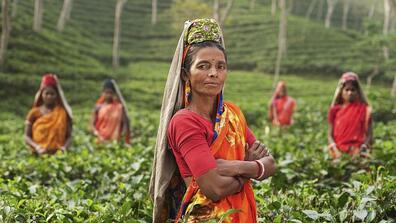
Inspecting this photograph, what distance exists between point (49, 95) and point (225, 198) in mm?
4226

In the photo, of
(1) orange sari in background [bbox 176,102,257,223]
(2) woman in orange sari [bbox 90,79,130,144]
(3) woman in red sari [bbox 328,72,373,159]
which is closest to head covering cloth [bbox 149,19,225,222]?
(1) orange sari in background [bbox 176,102,257,223]

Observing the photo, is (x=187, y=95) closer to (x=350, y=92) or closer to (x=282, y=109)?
(x=350, y=92)

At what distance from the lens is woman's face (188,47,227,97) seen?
213 cm

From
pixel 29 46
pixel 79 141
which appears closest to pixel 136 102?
pixel 29 46

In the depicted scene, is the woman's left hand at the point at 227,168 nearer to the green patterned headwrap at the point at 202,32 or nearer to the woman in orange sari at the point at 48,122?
the green patterned headwrap at the point at 202,32

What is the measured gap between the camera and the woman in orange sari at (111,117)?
7270mm

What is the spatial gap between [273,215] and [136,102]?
1638cm

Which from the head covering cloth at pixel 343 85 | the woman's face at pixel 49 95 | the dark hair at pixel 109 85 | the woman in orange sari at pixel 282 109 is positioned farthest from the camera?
the woman in orange sari at pixel 282 109

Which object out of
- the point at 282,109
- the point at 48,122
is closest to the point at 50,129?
the point at 48,122

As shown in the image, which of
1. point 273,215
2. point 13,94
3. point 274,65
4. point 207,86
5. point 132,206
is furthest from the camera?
point 274,65

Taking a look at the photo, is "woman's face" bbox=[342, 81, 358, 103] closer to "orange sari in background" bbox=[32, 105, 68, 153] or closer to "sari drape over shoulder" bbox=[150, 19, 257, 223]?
"orange sari in background" bbox=[32, 105, 68, 153]

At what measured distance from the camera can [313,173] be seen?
13.5 feet

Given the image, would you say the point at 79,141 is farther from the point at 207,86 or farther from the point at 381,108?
the point at 381,108

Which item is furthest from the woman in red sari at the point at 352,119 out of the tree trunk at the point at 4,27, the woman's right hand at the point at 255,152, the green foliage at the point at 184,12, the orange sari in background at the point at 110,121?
the green foliage at the point at 184,12
